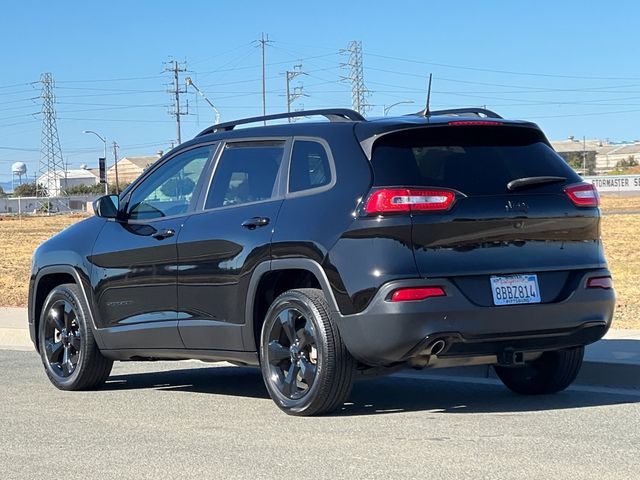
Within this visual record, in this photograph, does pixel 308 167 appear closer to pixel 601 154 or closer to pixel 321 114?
pixel 321 114

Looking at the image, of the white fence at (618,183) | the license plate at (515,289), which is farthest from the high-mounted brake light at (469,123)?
the white fence at (618,183)

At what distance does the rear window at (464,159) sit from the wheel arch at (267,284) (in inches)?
31.6

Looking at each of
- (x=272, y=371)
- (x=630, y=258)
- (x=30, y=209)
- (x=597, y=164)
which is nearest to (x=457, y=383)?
(x=272, y=371)

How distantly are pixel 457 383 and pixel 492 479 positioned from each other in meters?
3.52

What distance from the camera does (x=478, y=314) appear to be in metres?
7.11

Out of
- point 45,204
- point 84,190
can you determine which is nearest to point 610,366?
point 45,204

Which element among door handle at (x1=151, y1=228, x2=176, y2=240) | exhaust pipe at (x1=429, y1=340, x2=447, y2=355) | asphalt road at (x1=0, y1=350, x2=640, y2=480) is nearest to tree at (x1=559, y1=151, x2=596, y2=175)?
asphalt road at (x1=0, y1=350, x2=640, y2=480)

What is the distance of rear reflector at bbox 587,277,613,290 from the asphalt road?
0.78 m

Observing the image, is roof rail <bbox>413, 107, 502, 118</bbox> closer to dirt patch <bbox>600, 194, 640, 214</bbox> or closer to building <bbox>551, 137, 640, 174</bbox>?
dirt patch <bbox>600, 194, 640, 214</bbox>

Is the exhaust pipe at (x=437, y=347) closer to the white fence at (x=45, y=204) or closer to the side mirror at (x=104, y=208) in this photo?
the side mirror at (x=104, y=208)

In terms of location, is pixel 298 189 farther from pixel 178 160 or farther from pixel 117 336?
pixel 117 336

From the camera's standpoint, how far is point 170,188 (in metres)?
8.98

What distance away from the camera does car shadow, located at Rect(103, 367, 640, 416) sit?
7934 mm

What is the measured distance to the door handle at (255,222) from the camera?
778 cm
